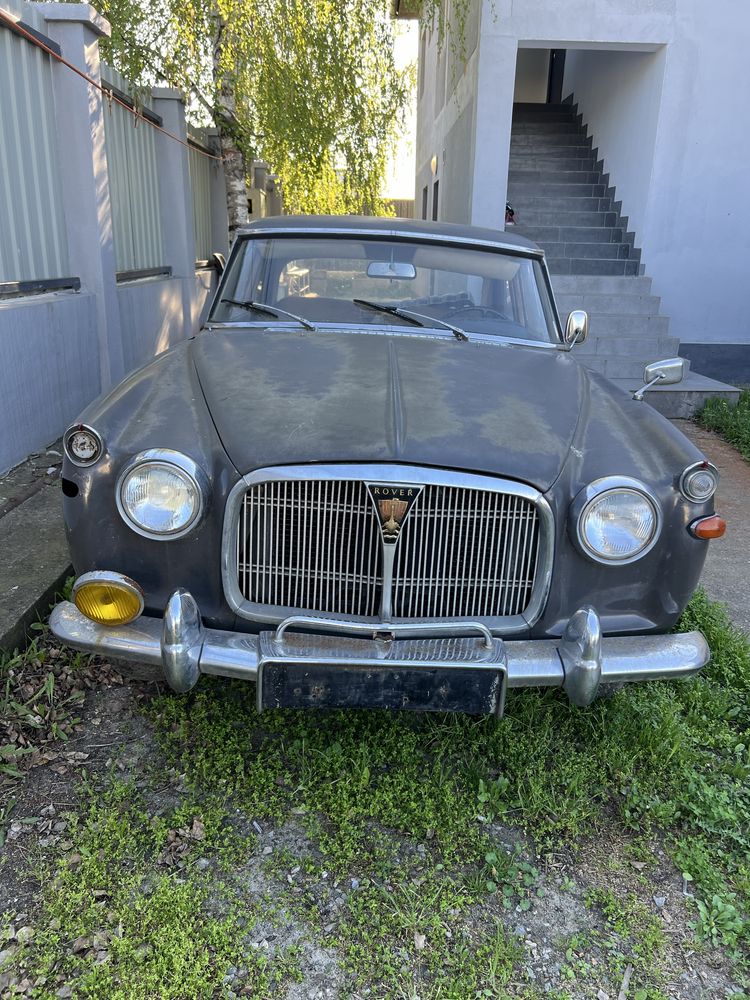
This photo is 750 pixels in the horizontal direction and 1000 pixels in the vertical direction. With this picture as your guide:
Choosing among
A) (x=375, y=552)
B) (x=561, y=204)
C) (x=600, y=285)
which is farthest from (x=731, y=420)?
(x=375, y=552)

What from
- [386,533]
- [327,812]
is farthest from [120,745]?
[386,533]

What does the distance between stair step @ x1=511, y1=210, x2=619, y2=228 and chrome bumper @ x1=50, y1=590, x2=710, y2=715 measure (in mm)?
8201

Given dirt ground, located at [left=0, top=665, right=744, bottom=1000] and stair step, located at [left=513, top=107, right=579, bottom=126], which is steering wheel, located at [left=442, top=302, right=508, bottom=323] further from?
stair step, located at [left=513, top=107, right=579, bottom=126]

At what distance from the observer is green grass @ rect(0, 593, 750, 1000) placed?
5.95 feet

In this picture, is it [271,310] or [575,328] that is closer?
[271,310]

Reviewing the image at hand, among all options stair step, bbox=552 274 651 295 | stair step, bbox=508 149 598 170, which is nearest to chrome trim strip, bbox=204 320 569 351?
stair step, bbox=552 274 651 295

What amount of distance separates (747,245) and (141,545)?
8803 millimetres

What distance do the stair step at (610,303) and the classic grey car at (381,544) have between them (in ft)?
20.2

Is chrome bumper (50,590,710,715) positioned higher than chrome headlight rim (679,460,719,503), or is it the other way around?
chrome headlight rim (679,460,719,503)

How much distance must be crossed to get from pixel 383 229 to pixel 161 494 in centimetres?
206

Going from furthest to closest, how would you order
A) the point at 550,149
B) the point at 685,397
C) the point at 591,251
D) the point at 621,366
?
the point at 550,149
the point at 591,251
the point at 621,366
the point at 685,397

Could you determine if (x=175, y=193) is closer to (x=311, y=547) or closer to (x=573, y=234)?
(x=573, y=234)

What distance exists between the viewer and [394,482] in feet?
6.63

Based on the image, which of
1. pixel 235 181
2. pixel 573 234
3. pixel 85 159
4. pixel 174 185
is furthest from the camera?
pixel 235 181
